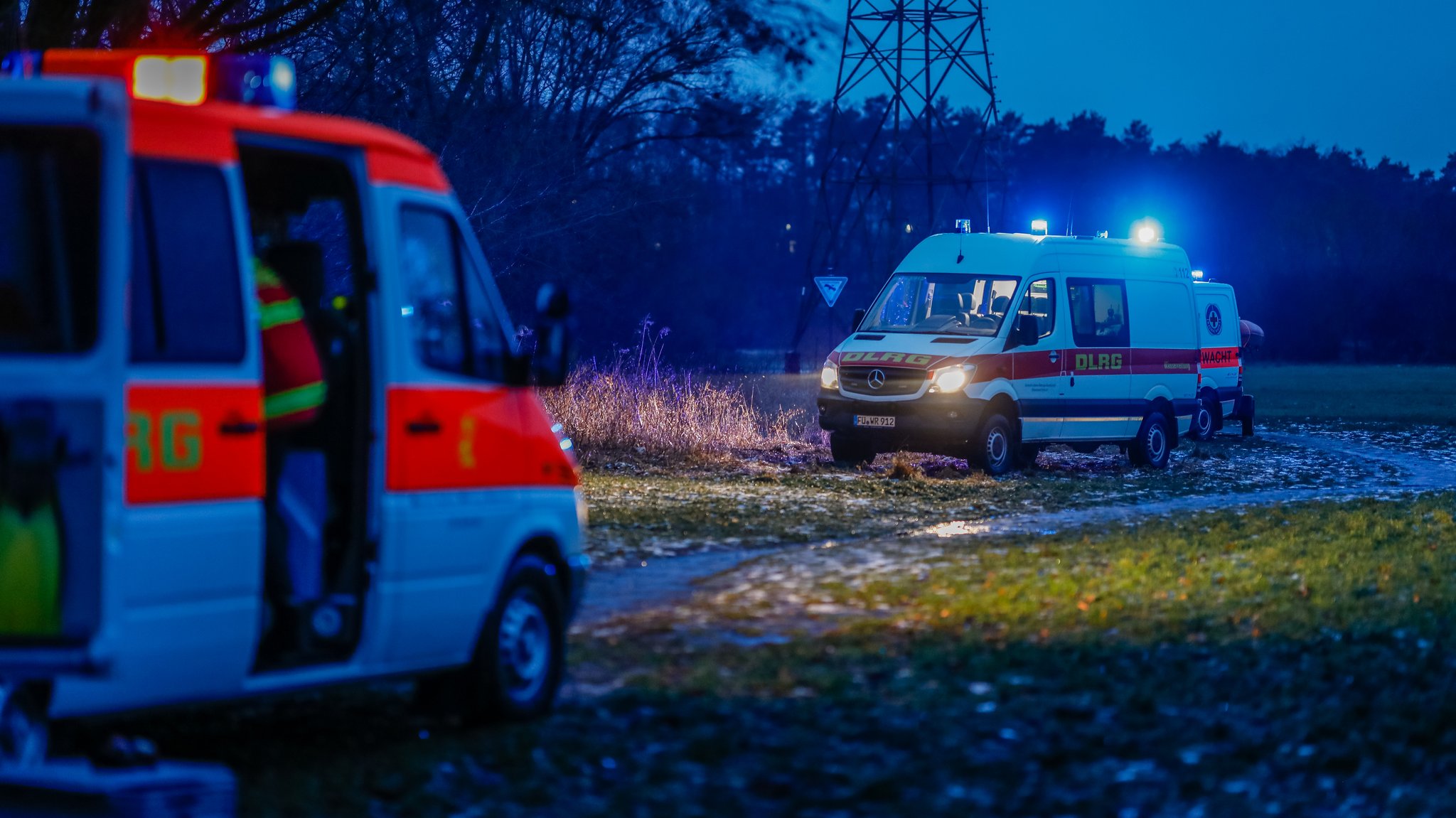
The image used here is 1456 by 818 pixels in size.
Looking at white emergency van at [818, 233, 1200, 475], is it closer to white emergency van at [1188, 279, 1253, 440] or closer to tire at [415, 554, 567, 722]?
white emergency van at [1188, 279, 1253, 440]

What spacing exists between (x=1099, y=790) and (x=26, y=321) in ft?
12.0

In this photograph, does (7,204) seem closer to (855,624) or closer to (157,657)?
(157,657)

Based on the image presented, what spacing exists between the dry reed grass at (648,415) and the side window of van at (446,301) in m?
13.5

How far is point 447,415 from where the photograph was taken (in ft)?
22.4

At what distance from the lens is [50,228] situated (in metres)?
5.51

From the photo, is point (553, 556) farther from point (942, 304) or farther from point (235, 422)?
point (942, 304)

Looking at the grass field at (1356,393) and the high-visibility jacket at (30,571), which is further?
A: the grass field at (1356,393)

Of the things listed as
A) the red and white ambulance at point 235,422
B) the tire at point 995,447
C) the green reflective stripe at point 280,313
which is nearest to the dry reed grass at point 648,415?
the tire at point 995,447

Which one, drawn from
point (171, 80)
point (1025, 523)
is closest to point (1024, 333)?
point (1025, 523)

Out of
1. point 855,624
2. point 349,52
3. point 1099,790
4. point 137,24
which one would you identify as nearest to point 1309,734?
point 1099,790

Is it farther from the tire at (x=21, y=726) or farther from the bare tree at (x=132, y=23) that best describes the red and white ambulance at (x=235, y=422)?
the bare tree at (x=132, y=23)

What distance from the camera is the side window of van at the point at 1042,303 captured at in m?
20.9

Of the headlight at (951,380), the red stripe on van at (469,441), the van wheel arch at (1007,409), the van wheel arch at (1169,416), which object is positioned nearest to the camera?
the red stripe on van at (469,441)

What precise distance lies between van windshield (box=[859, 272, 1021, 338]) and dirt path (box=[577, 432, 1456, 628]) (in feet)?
10.5
